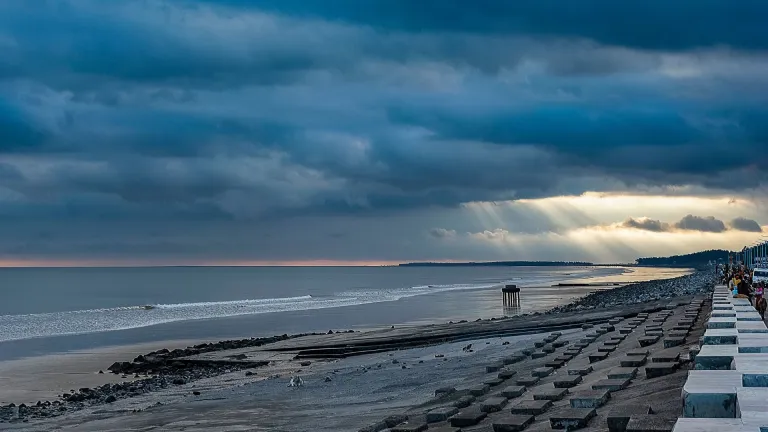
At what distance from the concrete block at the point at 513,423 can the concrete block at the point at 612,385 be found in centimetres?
164

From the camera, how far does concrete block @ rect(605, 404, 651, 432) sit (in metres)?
8.90

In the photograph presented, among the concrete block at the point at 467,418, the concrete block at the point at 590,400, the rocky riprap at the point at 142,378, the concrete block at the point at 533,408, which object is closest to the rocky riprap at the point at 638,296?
the rocky riprap at the point at 142,378

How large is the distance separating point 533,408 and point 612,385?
152 cm

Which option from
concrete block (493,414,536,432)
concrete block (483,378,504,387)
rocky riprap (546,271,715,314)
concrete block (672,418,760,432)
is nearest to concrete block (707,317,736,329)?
concrete block (483,378,504,387)

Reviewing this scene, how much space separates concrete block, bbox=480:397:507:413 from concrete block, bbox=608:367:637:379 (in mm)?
1691

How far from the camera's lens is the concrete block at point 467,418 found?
11.1 metres

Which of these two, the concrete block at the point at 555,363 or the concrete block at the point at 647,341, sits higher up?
the concrete block at the point at 647,341

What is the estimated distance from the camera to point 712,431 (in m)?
5.41

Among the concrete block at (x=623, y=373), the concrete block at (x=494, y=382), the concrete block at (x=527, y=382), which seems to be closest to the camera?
the concrete block at (x=623, y=373)

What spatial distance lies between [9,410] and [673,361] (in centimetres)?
1687

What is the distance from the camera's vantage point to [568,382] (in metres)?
13.3

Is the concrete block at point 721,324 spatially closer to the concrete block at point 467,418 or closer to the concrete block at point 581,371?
the concrete block at point 581,371

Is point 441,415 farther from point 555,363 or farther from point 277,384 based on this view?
point 277,384

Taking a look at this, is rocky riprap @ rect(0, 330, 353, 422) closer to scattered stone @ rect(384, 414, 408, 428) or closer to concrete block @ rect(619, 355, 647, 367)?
scattered stone @ rect(384, 414, 408, 428)
